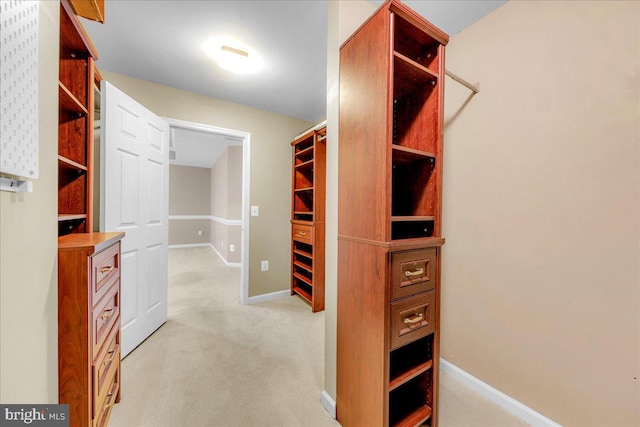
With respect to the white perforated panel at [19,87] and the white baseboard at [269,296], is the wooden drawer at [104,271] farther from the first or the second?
the white baseboard at [269,296]

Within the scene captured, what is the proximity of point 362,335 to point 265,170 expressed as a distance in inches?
93.0

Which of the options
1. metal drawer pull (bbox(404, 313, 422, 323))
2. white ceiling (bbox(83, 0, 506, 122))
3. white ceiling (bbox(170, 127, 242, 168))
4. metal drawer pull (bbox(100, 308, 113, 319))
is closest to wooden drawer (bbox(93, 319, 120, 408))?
metal drawer pull (bbox(100, 308, 113, 319))

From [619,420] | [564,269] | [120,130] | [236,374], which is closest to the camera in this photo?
[619,420]

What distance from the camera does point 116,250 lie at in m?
1.23

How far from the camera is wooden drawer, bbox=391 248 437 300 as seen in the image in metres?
1.01

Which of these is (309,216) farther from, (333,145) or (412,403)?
(412,403)

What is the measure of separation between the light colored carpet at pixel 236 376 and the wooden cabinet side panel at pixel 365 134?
1119 millimetres

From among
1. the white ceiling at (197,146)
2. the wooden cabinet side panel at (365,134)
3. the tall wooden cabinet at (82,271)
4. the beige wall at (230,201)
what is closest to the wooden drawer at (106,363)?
the tall wooden cabinet at (82,271)

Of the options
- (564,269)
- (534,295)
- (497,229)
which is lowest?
(534,295)

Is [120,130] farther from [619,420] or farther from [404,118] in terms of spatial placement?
[619,420]

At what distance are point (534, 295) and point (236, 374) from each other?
1944 mm

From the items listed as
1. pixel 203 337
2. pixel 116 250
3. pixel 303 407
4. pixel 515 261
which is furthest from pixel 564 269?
pixel 203 337

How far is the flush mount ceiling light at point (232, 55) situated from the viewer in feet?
5.80

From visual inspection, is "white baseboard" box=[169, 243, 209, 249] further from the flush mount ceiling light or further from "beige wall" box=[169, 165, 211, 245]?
the flush mount ceiling light
